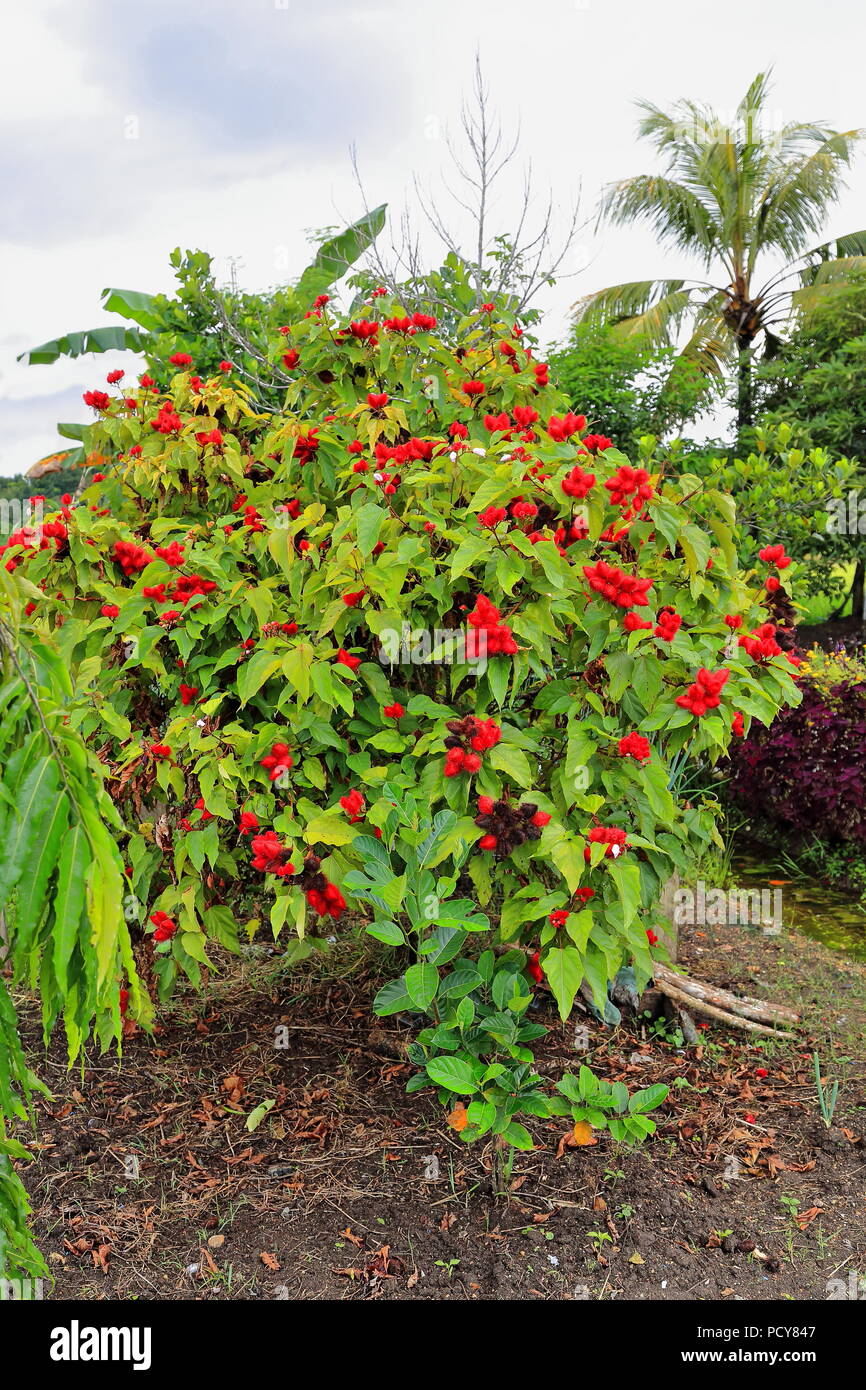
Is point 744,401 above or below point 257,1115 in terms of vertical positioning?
above

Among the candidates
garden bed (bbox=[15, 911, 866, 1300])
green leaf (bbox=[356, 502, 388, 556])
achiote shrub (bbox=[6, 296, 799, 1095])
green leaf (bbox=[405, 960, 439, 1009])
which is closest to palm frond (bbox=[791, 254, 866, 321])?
achiote shrub (bbox=[6, 296, 799, 1095])

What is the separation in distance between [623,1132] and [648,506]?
154cm

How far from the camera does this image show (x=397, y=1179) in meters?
2.84

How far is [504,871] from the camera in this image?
271cm

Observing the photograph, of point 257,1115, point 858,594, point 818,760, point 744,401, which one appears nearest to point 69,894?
point 257,1115

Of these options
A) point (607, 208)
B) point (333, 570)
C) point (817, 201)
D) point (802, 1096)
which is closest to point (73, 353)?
point (333, 570)

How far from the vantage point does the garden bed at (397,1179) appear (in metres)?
2.53

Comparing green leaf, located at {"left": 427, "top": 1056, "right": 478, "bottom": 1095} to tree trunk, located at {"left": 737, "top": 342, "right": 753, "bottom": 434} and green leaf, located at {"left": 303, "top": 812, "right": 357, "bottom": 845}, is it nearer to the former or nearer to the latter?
green leaf, located at {"left": 303, "top": 812, "right": 357, "bottom": 845}

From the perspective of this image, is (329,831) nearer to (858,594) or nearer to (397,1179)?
(397,1179)

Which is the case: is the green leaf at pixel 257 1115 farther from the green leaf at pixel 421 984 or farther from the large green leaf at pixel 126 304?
the large green leaf at pixel 126 304

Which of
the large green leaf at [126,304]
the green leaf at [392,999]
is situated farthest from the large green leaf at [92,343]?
the green leaf at [392,999]

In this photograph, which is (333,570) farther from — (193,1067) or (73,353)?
(73,353)

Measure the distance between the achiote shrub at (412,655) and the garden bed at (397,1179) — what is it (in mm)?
522

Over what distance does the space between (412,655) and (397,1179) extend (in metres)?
1.45
